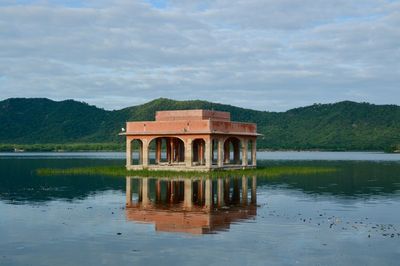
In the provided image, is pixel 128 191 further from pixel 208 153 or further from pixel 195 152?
pixel 195 152

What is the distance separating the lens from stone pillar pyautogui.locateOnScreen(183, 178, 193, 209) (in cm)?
3878

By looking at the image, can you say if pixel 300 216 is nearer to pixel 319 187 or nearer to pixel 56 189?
pixel 319 187

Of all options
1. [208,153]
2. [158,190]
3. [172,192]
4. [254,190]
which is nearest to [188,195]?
[172,192]

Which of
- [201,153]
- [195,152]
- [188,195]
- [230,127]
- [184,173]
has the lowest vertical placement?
[188,195]

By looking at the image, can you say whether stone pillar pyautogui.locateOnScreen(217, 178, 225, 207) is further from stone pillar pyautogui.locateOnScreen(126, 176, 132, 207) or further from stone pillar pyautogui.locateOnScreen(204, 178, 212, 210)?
stone pillar pyautogui.locateOnScreen(126, 176, 132, 207)

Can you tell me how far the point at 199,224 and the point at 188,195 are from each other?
1393 centimetres

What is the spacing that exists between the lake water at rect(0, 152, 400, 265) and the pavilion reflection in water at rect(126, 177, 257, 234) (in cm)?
6

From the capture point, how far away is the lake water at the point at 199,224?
23250 mm

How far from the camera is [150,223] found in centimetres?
3100

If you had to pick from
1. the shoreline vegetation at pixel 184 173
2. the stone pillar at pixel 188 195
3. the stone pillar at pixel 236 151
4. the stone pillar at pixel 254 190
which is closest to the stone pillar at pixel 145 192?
the stone pillar at pixel 188 195

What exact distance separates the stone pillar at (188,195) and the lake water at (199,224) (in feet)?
0.21

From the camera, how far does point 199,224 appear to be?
30625 mm

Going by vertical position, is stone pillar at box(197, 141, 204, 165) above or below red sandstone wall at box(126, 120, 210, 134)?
below

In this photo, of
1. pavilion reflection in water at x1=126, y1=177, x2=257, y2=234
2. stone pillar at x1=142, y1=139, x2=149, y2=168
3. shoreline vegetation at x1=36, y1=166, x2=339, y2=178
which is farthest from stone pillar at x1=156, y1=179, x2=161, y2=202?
stone pillar at x1=142, y1=139, x2=149, y2=168
